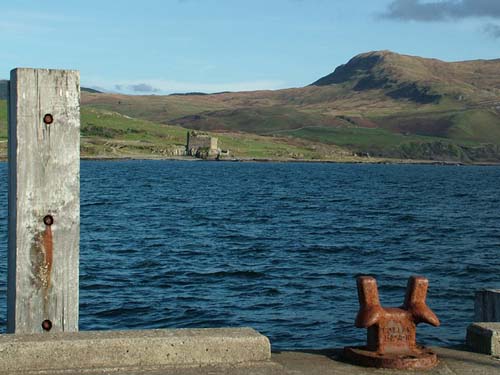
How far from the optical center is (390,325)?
6.03m

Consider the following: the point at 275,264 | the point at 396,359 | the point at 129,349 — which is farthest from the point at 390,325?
the point at 275,264

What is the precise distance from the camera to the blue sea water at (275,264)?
57.1ft

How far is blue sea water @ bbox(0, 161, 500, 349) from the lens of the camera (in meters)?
17.4

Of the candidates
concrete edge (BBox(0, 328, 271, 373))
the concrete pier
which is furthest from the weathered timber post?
the concrete pier

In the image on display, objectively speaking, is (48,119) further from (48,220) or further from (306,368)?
(306,368)

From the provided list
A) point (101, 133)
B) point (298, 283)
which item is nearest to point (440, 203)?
point (298, 283)

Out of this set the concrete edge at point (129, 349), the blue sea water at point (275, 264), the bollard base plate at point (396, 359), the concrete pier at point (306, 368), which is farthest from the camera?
the blue sea water at point (275, 264)

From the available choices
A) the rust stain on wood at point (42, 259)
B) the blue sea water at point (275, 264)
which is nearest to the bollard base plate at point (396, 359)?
the rust stain on wood at point (42, 259)

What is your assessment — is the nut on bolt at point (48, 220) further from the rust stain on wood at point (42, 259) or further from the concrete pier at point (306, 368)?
the concrete pier at point (306, 368)

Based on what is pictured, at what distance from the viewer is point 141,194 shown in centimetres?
6494

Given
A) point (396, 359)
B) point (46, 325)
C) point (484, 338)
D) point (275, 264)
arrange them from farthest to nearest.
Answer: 1. point (275, 264)
2. point (484, 338)
3. point (46, 325)
4. point (396, 359)

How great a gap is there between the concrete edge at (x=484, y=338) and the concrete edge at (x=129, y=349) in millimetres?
1595

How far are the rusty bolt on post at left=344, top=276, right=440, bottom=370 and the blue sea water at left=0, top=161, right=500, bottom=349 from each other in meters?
9.15

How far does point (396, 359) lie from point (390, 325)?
30 centimetres
